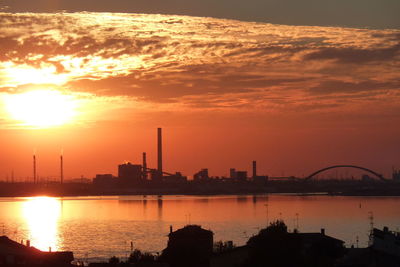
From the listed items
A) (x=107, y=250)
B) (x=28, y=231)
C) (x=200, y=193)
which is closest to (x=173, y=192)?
(x=200, y=193)

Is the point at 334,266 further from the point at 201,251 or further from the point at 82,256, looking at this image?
the point at 82,256

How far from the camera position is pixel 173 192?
652 feet

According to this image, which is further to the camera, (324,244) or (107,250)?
(107,250)

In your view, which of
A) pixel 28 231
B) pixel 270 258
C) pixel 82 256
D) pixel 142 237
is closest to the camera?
pixel 270 258

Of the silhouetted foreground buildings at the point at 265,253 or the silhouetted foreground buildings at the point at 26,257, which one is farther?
the silhouetted foreground buildings at the point at 26,257

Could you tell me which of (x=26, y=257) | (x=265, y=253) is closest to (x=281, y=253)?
(x=265, y=253)

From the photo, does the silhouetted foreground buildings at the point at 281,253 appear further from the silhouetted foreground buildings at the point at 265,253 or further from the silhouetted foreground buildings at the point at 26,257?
the silhouetted foreground buildings at the point at 26,257

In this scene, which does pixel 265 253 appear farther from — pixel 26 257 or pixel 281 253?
pixel 26 257

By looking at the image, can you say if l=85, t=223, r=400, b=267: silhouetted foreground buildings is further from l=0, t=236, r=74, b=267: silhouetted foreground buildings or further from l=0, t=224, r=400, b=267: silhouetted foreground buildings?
l=0, t=236, r=74, b=267: silhouetted foreground buildings

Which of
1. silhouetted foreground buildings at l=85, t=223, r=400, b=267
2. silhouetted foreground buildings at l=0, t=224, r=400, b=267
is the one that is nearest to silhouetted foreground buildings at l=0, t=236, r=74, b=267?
silhouetted foreground buildings at l=0, t=224, r=400, b=267

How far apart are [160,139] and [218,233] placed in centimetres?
11934

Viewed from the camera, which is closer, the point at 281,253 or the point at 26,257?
the point at 281,253

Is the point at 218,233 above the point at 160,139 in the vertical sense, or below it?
below

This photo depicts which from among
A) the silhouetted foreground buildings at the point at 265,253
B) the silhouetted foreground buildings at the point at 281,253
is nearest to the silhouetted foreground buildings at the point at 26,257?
the silhouetted foreground buildings at the point at 265,253
